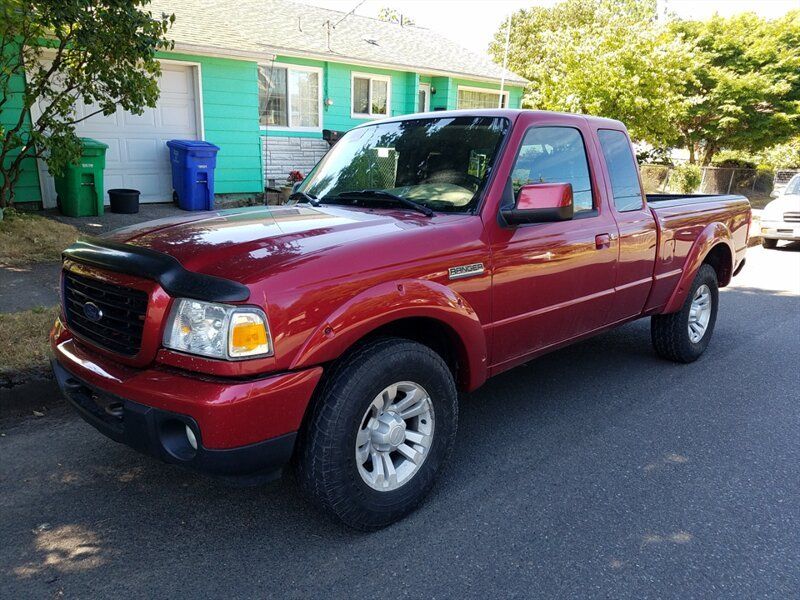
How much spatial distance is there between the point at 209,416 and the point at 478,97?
18.2 metres

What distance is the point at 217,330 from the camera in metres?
2.30

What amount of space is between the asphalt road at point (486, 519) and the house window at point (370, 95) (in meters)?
12.9

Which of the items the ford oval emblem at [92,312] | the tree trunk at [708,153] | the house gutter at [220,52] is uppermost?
the house gutter at [220,52]

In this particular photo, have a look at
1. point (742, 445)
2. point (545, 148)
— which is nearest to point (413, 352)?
point (545, 148)

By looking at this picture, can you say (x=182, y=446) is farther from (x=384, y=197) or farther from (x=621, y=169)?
(x=621, y=169)

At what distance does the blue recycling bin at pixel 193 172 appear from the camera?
10.9 m

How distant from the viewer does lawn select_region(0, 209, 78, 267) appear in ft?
23.0

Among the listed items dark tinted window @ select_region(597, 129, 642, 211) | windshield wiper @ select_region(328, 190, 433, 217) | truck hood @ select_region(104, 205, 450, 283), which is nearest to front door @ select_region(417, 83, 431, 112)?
dark tinted window @ select_region(597, 129, 642, 211)

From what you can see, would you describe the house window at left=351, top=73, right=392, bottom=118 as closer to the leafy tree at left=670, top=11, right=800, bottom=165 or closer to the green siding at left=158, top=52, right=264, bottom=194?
the green siding at left=158, top=52, right=264, bottom=194

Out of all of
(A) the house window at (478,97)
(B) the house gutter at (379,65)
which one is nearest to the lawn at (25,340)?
(B) the house gutter at (379,65)

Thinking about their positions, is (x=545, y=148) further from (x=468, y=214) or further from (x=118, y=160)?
(x=118, y=160)

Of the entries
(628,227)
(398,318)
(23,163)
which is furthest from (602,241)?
(23,163)

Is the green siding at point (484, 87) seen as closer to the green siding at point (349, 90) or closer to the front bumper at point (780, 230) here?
the green siding at point (349, 90)

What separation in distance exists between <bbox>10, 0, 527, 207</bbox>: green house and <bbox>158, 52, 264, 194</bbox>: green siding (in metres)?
0.02
